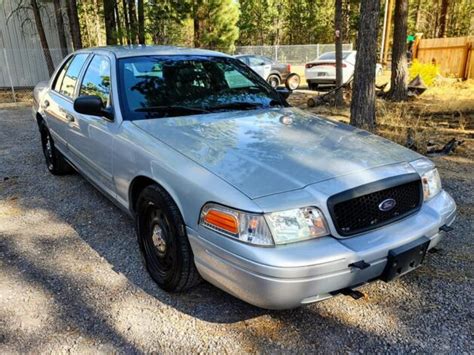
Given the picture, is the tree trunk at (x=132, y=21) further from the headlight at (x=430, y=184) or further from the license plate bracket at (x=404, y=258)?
the license plate bracket at (x=404, y=258)

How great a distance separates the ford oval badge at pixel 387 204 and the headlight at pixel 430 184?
428mm

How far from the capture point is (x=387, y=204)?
243cm

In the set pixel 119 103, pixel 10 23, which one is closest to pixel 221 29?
pixel 10 23

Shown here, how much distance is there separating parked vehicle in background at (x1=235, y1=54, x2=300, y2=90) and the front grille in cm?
1496

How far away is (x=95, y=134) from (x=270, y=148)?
5.65 ft

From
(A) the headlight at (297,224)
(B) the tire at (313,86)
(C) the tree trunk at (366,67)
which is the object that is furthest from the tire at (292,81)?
(A) the headlight at (297,224)

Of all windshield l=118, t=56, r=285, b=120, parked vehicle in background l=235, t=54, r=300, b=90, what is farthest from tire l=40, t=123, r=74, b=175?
parked vehicle in background l=235, t=54, r=300, b=90

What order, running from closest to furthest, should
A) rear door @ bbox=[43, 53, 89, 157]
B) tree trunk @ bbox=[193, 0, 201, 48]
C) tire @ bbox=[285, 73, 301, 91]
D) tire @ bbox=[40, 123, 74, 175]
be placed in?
rear door @ bbox=[43, 53, 89, 157], tire @ bbox=[40, 123, 74, 175], tire @ bbox=[285, 73, 301, 91], tree trunk @ bbox=[193, 0, 201, 48]

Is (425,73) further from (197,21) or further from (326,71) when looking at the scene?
(197,21)

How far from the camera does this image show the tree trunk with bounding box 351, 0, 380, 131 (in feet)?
20.5

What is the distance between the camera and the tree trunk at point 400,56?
1106 cm

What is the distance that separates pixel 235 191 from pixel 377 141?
55.9 inches

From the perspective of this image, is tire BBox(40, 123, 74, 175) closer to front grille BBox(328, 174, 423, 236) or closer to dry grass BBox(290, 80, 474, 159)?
front grille BBox(328, 174, 423, 236)

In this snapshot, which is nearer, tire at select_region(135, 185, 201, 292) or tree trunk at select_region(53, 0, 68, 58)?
tire at select_region(135, 185, 201, 292)
